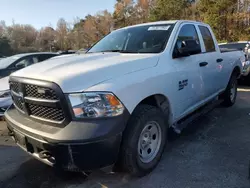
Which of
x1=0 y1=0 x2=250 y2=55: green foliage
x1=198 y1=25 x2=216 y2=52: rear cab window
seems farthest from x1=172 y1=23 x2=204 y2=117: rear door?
x1=0 y1=0 x2=250 y2=55: green foliage

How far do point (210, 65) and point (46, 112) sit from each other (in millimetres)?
2980

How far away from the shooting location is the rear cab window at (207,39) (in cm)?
430

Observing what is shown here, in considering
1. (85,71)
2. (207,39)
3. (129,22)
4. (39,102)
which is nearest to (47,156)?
(39,102)

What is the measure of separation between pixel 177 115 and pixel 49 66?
1.82 metres

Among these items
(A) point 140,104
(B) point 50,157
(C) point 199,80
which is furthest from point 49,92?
(C) point 199,80

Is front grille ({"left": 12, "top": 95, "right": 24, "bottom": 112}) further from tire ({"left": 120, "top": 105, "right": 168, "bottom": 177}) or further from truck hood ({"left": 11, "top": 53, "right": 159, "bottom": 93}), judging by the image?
tire ({"left": 120, "top": 105, "right": 168, "bottom": 177})

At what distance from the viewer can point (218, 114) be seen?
17.0ft

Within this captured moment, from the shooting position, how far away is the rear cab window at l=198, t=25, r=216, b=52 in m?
4.30

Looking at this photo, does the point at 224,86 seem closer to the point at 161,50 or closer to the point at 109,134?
the point at 161,50

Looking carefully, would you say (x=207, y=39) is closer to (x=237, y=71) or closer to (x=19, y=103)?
(x=237, y=71)

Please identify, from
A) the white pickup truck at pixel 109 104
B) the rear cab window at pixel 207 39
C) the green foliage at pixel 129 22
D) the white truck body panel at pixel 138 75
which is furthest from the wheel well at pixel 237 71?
the green foliage at pixel 129 22

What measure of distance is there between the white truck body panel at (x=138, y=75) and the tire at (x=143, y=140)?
0.18 m

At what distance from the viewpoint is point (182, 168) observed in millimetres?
2996

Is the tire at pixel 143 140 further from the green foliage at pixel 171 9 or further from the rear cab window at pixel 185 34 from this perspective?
the green foliage at pixel 171 9
